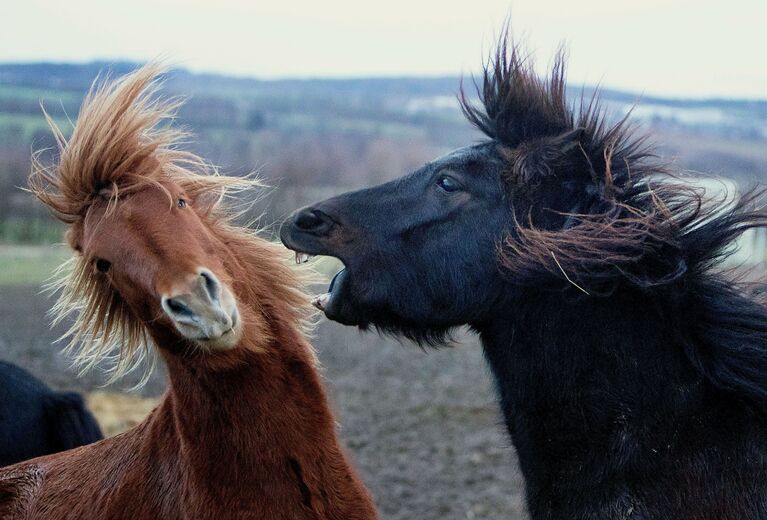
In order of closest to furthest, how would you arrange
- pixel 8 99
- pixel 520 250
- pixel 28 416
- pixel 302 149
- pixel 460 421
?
1. pixel 520 250
2. pixel 28 416
3. pixel 460 421
4. pixel 8 99
5. pixel 302 149

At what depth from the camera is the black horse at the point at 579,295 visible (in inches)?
116

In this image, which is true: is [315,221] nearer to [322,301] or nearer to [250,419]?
[322,301]

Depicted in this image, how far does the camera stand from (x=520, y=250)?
124 inches

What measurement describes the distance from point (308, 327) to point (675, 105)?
Result: 133 ft

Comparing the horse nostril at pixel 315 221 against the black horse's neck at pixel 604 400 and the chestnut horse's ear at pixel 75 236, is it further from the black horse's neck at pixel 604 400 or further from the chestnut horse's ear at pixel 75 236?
the chestnut horse's ear at pixel 75 236

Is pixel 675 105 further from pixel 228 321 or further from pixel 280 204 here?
pixel 228 321

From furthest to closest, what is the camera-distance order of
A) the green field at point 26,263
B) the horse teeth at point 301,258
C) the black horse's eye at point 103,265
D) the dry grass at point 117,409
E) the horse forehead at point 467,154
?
the green field at point 26,263
the dry grass at point 117,409
the horse teeth at point 301,258
the horse forehead at point 467,154
the black horse's eye at point 103,265

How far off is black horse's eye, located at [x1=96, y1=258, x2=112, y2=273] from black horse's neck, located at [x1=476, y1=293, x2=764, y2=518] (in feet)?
5.58

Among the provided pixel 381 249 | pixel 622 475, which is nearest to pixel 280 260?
pixel 381 249

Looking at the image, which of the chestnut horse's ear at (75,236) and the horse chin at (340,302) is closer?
the horse chin at (340,302)

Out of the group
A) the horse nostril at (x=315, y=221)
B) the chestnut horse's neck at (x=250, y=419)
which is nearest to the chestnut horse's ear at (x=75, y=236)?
the chestnut horse's neck at (x=250, y=419)

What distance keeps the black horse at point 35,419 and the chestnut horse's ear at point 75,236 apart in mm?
1774

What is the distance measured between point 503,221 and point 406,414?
7.64 meters

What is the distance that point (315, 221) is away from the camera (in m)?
3.41
